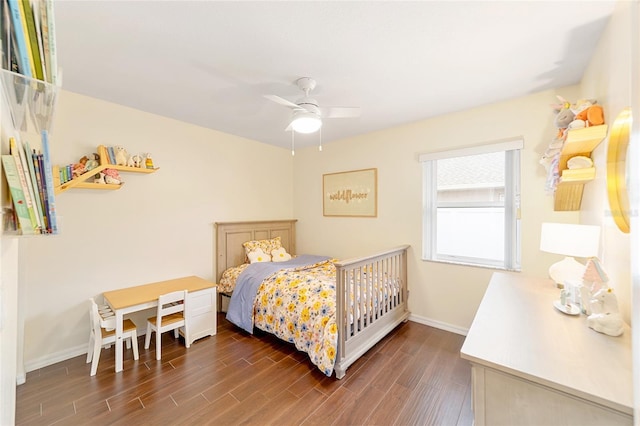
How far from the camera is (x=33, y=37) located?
0.78 meters

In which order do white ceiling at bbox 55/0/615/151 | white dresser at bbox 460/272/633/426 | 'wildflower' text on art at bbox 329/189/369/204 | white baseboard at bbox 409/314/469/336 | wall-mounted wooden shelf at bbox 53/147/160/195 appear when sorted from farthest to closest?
'wildflower' text on art at bbox 329/189/369/204 < white baseboard at bbox 409/314/469/336 < wall-mounted wooden shelf at bbox 53/147/160/195 < white ceiling at bbox 55/0/615/151 < white dresser at bbox 460/272/633/426

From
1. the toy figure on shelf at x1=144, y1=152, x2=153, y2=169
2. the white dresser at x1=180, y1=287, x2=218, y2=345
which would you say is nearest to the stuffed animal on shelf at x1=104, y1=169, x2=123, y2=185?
the toy figure on shelf at x1=144, y1=152, x2=153, y2=169

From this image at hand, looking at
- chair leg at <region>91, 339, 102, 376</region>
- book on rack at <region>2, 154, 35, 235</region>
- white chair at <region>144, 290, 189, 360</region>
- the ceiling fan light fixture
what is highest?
the ceiling fan light fixture

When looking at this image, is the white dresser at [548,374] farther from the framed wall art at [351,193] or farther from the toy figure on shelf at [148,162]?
the toy figure on shelf at [148,162]

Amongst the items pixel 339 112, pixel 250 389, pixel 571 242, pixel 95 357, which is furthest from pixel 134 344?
pixel 571 242

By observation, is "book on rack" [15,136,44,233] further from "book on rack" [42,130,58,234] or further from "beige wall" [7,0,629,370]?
"beige wall" [7,0,629,370]

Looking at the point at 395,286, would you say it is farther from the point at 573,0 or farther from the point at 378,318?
the point at 573,0

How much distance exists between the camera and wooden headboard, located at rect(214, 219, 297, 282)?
3428mm

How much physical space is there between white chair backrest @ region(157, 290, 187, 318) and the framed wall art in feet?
7.42

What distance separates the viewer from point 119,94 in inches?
94.2

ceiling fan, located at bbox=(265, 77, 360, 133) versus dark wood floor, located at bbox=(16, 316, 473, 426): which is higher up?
ceiling fan, located at bbox=(265, 77, 360, 133)

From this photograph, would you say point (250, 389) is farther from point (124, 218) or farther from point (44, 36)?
point (44, 36)

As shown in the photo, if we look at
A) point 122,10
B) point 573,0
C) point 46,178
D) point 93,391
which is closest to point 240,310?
point 93,391

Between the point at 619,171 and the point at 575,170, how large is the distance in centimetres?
54
